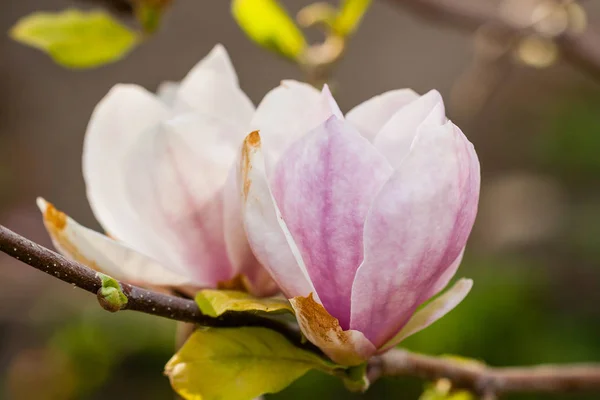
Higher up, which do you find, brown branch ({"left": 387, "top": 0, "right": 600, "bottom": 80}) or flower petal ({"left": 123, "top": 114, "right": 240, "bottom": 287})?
flower petal ({"left": 123, "top": 114, "right": 240, "bottom": 287})

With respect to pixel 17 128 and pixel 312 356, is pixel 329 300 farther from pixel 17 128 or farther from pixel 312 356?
pixel 17 128

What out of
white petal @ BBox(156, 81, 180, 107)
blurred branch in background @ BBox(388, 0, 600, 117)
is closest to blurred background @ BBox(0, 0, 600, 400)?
blurred branch in background @ BBox(388, 0, 600, 117)

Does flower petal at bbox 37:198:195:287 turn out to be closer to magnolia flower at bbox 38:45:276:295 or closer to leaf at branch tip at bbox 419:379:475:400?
magnolia flower at bbox 38:45:276:295

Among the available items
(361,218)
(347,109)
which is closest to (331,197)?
(361,218)

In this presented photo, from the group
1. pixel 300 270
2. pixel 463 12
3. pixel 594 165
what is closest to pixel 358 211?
pixel 300 270

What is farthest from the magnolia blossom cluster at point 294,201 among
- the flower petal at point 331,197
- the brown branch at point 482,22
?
the brown branch at point 482,22

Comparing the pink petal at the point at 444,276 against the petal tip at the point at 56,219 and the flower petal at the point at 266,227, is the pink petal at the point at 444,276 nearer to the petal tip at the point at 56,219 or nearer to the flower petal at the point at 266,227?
the flower petal at the point at 266,227
